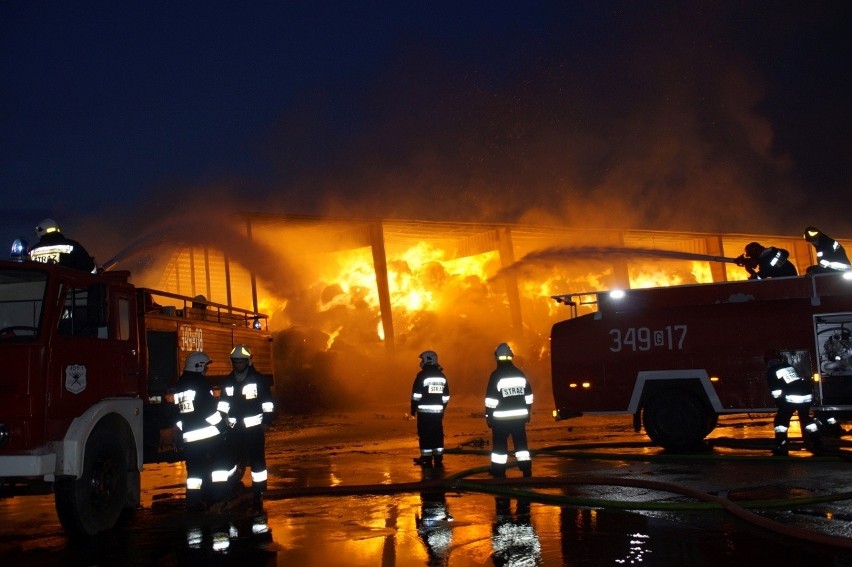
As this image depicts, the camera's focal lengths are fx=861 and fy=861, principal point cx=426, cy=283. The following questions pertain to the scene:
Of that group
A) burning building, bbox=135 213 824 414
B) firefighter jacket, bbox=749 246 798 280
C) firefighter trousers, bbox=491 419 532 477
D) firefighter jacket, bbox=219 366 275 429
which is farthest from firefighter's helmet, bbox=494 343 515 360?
burning building, bbox=135 213 824 414

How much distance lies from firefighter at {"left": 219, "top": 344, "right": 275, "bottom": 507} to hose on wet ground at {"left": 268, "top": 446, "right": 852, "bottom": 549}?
0.43 m

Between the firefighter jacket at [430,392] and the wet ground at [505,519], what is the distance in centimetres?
83

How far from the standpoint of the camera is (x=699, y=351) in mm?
12922

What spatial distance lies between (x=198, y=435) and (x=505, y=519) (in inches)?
120

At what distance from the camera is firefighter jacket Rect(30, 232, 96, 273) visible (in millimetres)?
8547

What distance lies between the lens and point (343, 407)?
85.7 feet

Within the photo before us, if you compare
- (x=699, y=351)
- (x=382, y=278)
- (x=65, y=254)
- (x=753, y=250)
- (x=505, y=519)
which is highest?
(x=382, y=278)

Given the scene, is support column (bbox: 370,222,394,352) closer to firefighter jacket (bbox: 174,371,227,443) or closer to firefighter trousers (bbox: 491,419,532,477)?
firefighter trousers (bbox: 491,419,532,477)

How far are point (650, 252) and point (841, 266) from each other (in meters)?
3.55

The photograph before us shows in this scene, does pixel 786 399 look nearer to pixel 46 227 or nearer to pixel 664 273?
pixel 46 227

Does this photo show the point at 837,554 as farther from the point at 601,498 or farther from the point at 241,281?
the point at 241,281

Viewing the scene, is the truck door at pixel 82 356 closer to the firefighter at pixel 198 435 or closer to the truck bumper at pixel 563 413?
the firefighter at pixel 198 435

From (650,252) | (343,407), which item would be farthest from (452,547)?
(343,407)

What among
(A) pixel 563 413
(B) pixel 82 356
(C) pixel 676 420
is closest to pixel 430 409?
(A) pixel 563 413
